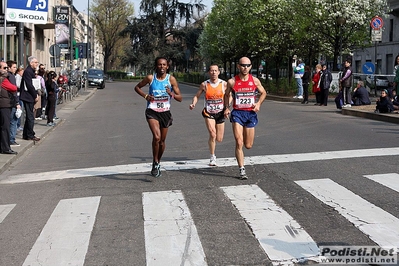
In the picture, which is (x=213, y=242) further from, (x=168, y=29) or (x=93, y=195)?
(x=168, y=29)

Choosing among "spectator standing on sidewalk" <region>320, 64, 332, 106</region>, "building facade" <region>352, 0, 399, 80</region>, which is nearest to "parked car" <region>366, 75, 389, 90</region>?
"spectator standing on sidewalk" <region>320, 64, 332, 106</region>

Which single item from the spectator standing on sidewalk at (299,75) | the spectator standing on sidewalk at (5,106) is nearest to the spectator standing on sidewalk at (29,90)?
the spectator standing on sidewalk at (5,106)

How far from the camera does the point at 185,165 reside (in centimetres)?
1056

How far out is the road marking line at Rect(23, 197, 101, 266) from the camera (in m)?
5.62

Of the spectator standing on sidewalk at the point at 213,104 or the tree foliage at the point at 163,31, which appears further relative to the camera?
the tree foliage at the point at 163,31

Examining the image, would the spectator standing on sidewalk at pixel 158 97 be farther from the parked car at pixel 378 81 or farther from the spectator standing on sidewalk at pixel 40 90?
the parked car at pixel 378 81

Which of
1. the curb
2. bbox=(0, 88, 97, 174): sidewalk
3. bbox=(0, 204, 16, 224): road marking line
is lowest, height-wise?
bbox=(0, 204, 16, 224): road marking line

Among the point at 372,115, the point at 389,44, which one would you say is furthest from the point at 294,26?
the point at 389,44

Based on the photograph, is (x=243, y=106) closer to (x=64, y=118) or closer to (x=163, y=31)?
(x=64, y=118)

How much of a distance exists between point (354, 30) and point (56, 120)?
16600 millimetres

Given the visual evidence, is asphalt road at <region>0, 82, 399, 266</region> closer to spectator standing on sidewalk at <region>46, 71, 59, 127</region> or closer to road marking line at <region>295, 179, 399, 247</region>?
road marking line at <region>295, 179, 399, 247</region>

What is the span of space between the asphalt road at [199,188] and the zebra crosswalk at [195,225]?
0.11ft

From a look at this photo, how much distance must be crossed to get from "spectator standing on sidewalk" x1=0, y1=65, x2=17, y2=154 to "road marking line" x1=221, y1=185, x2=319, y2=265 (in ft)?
19.0

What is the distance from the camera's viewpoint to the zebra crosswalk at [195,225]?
559cm
